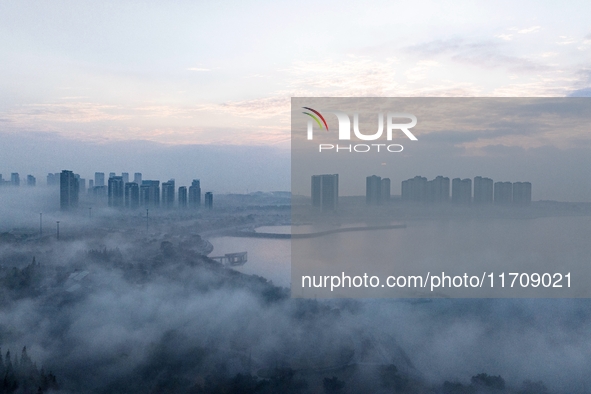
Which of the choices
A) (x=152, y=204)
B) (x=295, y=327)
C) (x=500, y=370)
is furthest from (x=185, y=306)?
(x=500, y=370)

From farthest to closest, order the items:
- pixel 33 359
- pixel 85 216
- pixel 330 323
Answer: pixel 85 216 < pixel 330 323 < pixel 33 359

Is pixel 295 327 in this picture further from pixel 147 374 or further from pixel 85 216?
pixel 85 216

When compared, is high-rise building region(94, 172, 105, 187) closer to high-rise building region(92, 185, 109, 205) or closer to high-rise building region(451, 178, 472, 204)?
high-rise building region(92, 185, 109, 205)

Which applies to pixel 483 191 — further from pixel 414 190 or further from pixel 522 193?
pixel 414 190

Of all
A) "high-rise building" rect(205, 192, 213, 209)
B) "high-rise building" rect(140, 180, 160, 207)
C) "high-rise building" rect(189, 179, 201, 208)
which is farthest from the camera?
"high-rise building" rect(205, 192, 213, 209)

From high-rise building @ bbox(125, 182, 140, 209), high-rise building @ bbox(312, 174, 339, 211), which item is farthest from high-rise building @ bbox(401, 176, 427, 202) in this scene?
high-rise building @ bbox(125, 182, 140, 209)

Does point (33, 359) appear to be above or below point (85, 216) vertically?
below

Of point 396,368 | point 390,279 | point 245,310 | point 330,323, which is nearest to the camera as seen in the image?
point 390,279

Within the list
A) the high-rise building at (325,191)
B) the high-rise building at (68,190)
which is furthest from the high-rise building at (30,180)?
the high-rise building at (325,191)
